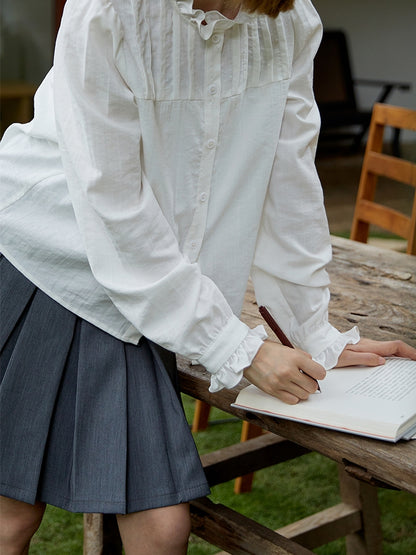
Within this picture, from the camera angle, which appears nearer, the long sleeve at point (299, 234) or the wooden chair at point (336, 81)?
the long sleeve at point (299, 234)

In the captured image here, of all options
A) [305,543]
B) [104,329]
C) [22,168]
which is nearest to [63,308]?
[104,329]

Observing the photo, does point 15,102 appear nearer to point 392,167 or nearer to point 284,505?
point 392,167

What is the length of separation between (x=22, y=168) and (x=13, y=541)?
1.96 feet

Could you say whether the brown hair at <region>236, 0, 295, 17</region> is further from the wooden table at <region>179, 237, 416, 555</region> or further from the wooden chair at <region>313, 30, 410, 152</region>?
the wooden chair at <region>313, 30, 410, 152</region>

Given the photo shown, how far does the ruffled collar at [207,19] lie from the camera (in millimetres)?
1205

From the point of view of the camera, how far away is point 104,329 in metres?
1.28

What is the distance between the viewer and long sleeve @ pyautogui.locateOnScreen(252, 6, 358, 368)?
142 centimetres

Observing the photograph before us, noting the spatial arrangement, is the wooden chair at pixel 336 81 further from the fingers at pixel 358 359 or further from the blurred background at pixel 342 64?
the fingers at pixel 358 359

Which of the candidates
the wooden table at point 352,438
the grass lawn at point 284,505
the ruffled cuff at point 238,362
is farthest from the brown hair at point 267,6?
the grass lawn at point 284,505

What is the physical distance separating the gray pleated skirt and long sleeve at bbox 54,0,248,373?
95 millimetres

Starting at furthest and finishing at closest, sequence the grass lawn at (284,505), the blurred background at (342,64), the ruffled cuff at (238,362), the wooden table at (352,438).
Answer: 1. the blurred background at (342,64)
2. the grass lawn at (284,505)
3. the ruffled cuff at (238,362)
4. the wooden table at (352,438)

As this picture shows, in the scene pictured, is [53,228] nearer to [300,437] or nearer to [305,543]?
[300,437]

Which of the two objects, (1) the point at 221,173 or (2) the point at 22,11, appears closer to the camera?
(1) the point at 221,173

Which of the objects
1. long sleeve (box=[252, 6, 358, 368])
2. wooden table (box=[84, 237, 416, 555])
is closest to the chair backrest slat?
wooden table (box=[84, 237, 416, 555])
